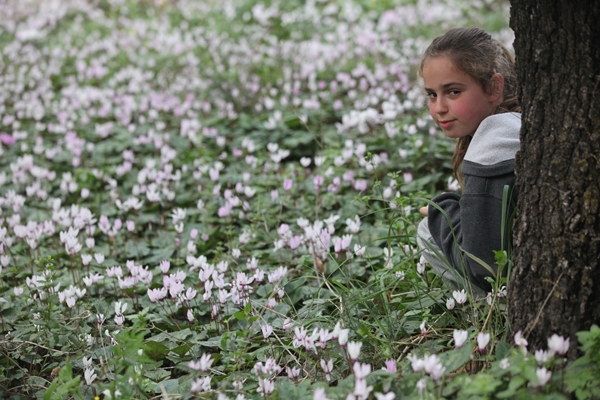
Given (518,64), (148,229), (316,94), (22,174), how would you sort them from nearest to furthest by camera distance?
(518,64) → (148,229) → (22,174) → (316,94)

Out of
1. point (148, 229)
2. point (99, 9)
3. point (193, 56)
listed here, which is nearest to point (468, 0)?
point (193, 56)

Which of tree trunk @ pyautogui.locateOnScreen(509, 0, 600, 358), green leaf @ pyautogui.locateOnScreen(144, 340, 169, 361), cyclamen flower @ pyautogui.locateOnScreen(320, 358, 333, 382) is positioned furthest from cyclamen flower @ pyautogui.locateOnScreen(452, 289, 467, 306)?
green leaf @ pyautogui.locateOnScreen(144, 340, 169, 361)

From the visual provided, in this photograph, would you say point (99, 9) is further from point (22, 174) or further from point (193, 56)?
point (22, 174)

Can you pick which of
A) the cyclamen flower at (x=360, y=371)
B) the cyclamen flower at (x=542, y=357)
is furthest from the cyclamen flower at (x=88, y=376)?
the cyclamen flower at (x=542, y=357)

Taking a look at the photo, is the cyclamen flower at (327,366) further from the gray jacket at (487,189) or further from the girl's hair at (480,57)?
the girl's hair at (480,57)

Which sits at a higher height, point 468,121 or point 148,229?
point 468,121

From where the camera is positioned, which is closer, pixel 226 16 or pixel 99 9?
pixel 226 16

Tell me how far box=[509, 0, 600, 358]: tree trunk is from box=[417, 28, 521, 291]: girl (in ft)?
0.75

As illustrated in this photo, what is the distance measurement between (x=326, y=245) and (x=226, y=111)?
340cm

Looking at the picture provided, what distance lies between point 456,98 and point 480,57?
186mm

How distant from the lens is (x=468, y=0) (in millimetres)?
10023

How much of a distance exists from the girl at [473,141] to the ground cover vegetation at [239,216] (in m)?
0.16

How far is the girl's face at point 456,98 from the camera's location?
2.73 m

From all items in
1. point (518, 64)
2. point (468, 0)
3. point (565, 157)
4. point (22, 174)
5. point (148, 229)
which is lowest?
point (148, 229)
